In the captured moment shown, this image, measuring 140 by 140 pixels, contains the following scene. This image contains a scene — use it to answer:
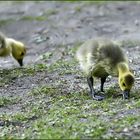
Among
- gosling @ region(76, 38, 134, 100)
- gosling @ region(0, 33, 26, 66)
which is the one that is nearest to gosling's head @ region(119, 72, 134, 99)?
gosling @ region(76, 38, 134, 100)

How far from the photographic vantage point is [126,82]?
7.27 metres

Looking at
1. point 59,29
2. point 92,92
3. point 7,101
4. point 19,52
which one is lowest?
point 7,101

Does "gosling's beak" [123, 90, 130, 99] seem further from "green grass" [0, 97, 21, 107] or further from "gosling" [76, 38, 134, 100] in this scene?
"green grass" [0, 97, 21, 107]

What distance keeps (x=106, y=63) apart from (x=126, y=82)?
44 cm

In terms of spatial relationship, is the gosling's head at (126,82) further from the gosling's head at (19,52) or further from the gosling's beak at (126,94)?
the gosling's head at (19,52)

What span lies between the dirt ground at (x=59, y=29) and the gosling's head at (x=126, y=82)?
1216 millimetres

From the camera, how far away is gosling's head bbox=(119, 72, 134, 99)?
7.22 meters

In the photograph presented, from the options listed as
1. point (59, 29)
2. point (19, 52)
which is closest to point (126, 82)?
point (19, 52)

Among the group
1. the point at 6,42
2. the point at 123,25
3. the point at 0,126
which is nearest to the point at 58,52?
the point at 6,42

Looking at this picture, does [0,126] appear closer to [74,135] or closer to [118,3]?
[74,135]

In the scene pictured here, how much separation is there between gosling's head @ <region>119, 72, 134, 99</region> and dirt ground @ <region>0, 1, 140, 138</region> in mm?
1216

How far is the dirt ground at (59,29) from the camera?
923 centimetres

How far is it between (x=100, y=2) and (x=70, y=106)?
344 inches

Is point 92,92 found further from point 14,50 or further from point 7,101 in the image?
point 14,50
